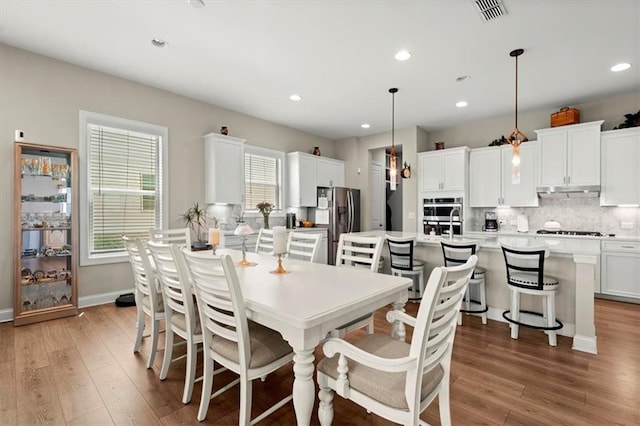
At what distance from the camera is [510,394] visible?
A: 2016mm

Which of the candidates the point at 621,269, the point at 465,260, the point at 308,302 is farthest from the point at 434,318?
the point at 621,269

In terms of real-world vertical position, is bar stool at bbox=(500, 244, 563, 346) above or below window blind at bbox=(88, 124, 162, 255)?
below

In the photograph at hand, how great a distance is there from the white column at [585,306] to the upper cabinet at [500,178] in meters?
2.84

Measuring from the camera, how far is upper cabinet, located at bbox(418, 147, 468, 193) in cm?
565

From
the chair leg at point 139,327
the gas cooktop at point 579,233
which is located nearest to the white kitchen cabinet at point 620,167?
the gas cooktop at point 579,233

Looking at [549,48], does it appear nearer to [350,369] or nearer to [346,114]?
[346,114]

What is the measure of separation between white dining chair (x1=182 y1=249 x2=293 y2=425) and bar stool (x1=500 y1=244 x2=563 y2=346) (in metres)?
2.37

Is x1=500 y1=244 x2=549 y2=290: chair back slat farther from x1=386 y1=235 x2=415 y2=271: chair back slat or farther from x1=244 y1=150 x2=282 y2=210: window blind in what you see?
x1=244 y1=150 x2=282 y2=210: window blind

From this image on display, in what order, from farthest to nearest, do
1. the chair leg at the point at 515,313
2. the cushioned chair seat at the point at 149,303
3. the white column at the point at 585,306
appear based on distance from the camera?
the chair leg at the point at 515,313 → the white column at the point at 585,306 → the cushioned chair seat at the point at 149,303

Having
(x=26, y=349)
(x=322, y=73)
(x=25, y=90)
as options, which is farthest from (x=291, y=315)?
(x=25, y=90)

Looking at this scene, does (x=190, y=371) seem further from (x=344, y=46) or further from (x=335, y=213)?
(x=335, y=213)

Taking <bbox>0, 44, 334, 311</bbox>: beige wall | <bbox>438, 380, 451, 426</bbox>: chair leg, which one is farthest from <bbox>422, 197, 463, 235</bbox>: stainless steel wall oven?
<bbox>438, 380, 451, 426</bbox>: chair leg

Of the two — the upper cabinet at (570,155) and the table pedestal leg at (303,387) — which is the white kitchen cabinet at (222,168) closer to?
the table pedestal leg at (303,387)

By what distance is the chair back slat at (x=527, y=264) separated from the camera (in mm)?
2729
